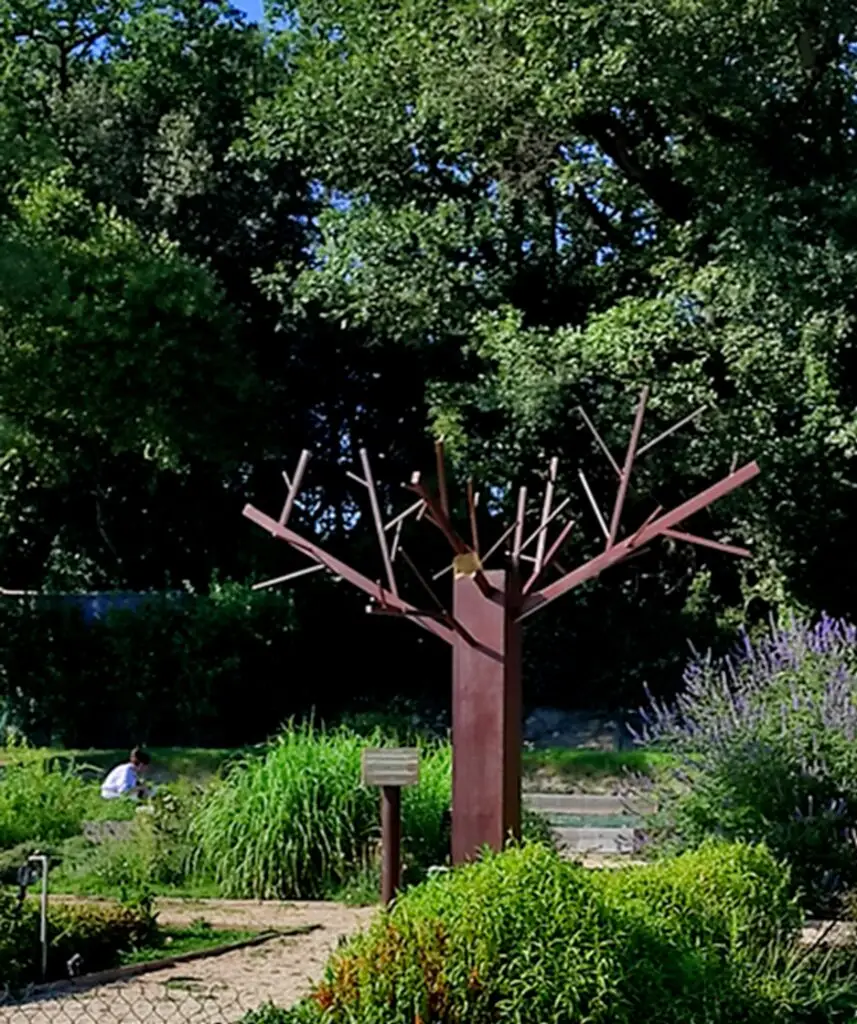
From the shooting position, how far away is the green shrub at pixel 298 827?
36.4 feet

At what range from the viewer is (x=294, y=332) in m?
24.9

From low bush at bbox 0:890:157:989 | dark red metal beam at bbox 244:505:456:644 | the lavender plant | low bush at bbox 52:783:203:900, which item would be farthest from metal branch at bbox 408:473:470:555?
low bush at bbox 52:783:203:900

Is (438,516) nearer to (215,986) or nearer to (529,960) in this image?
(215,986)

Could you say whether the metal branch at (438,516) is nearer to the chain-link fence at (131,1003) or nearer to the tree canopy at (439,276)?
the chain-link fence at (131,1003)

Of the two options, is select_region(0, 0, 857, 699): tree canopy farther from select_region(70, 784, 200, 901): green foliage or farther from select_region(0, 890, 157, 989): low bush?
select_region(0, 890, 157, 989): low bush

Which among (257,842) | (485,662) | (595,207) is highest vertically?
(595,207)

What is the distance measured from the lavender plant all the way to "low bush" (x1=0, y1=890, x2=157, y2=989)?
3.04 metres

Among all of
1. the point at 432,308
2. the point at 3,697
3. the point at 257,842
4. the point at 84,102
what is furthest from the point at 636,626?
the point at 257,842

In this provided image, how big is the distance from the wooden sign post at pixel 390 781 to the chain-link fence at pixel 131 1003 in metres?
0.82

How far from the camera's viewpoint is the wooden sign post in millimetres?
7246

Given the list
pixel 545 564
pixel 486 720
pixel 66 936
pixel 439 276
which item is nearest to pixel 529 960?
pixel 486 720

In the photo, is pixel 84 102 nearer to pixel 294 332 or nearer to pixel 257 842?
pixel 294 332

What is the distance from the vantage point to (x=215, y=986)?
25.6 ft

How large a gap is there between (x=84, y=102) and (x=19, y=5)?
2035mm
